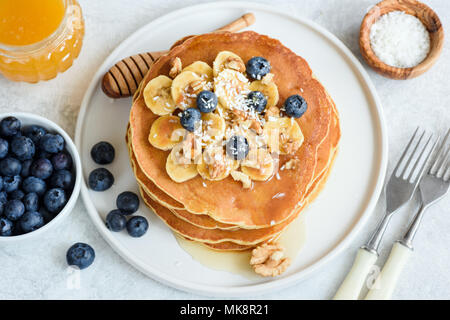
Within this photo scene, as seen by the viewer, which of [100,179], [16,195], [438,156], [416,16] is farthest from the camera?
[416,16]

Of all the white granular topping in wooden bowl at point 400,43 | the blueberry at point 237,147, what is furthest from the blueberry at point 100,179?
the white granular topping in wooden bowl at point 400,43

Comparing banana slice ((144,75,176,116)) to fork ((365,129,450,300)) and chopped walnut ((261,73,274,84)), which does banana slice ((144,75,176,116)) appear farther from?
fork ((365,129,450,300))

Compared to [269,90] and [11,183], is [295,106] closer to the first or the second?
[269,90]

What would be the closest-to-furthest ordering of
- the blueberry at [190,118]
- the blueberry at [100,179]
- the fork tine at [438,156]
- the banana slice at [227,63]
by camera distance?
1. the blueberry at [190,118]
2. the banana slice at [227,63]
3. the blueberry at [100,179]
4. the fork tine at [438,156]

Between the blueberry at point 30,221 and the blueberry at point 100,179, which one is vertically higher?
the blueberry at point 100,179

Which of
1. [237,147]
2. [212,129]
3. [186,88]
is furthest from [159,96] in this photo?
[237,147]

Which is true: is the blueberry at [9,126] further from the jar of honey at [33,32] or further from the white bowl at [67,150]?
the jar of honey at [33,32]

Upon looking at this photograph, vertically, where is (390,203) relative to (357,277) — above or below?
above
